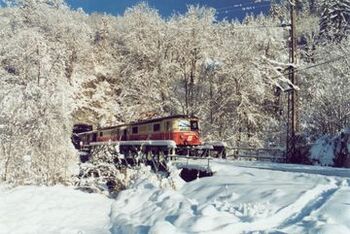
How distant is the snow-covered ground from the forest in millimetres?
4096

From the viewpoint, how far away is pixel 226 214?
10.9m

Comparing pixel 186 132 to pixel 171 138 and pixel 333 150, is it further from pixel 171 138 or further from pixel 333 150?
pixel 333 150

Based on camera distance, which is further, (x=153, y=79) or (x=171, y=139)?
(x=153, y=79)

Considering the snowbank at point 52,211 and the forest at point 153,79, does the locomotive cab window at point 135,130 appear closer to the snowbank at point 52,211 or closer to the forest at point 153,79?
the forest at point 153,79

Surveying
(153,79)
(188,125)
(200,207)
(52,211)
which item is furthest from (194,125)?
(200,207)

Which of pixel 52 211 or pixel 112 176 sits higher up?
pixel 112 176

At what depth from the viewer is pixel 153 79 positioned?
144ft

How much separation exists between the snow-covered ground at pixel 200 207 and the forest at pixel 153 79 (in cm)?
410

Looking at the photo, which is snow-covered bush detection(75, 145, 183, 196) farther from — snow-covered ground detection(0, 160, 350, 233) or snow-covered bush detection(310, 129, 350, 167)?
snow-covered bush detection(310, 129, 350, 167)

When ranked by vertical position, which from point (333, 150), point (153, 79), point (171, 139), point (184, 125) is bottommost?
point (333, 150)

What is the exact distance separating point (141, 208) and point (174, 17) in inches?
1625

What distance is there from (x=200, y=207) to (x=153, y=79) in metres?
32.8

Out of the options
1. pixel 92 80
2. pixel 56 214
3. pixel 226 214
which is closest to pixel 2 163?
pixel 56 214

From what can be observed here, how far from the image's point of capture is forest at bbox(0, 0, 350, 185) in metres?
20.3
